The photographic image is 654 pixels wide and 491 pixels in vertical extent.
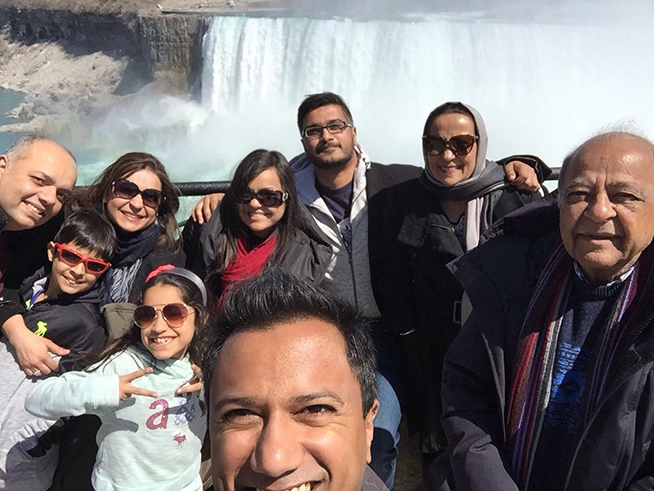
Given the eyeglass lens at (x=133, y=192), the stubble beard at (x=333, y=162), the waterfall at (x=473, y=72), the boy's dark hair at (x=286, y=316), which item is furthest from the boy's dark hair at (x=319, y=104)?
the waterfall at (x=473, y=72)

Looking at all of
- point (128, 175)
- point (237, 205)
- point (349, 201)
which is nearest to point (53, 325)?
point (128, 175)

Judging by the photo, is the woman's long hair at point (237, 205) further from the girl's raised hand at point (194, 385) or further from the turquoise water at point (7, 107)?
the turquoise water at point (7, 107)

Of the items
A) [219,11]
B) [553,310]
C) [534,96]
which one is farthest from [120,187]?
[219,11]

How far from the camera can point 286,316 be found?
1.39m

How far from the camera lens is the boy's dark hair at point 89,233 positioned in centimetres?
230

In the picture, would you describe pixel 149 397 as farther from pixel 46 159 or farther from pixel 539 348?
pixel 539 348

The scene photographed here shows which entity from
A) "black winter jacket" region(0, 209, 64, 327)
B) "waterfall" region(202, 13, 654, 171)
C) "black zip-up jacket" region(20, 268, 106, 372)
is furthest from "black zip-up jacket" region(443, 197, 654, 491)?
"waterfall" region(202, 13, 654, 171)

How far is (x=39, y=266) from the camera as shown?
7.91 ft

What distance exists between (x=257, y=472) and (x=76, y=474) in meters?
1.35

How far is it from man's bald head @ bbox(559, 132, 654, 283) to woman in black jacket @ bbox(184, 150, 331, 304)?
1.28 metres

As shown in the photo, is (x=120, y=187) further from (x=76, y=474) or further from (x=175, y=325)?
(x=76, y=474)

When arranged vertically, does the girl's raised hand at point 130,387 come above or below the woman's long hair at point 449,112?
below

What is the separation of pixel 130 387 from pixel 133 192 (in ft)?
3.16

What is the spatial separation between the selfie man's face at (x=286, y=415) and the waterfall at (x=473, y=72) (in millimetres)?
17982
